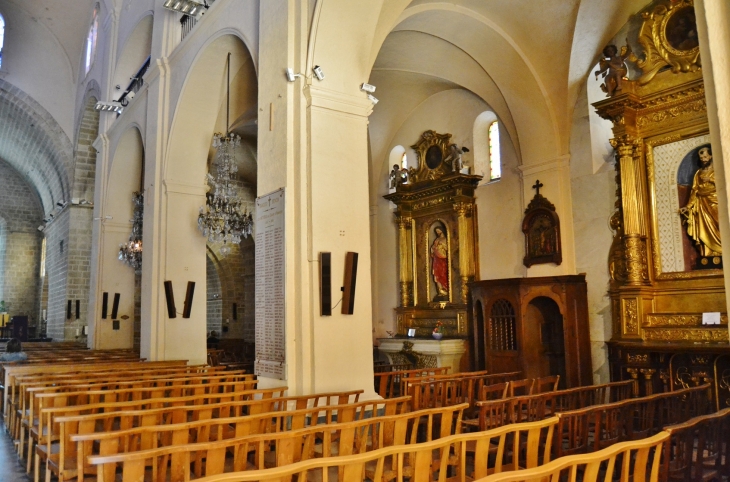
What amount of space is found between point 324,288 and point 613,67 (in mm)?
5253

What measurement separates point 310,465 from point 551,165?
8.15 m

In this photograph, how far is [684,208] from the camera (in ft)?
26.3

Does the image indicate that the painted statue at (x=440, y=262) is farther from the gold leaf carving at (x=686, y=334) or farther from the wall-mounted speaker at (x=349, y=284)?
the wall-mounted speaker at (x=349, y=284)

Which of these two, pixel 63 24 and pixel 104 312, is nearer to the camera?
pixel 104 312

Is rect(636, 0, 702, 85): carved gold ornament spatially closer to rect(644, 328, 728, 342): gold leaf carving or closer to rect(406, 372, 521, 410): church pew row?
rect(644, 328, 728, 342): gold leaf carving

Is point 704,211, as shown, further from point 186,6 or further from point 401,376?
point 186,6

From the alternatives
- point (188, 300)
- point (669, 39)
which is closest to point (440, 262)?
point (188, 300)

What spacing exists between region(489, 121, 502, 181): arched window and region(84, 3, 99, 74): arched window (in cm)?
1142

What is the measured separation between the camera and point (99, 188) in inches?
571

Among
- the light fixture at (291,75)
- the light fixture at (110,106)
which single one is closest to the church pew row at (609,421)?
the light fixture at (291,75)

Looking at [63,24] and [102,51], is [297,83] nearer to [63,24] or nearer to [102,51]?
[102,51]

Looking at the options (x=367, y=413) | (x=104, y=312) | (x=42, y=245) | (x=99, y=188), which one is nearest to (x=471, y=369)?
(x=367, y=413)

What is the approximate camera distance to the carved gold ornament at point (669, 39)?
7906 millimetres

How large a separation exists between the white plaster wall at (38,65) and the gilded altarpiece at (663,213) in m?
15.6
